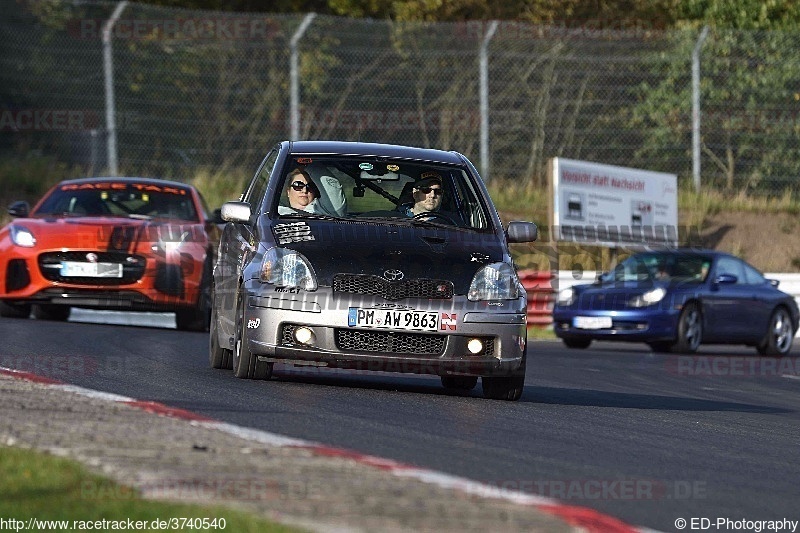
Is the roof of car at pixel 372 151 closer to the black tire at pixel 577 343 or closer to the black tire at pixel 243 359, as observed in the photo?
the black tire at pixel 243 359

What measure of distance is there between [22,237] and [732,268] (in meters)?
9.17

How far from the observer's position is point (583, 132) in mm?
26375

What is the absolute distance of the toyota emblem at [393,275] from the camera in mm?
9367

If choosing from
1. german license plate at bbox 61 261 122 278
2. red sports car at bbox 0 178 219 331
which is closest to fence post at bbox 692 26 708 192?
red sports car at bbox 0 178 219 331

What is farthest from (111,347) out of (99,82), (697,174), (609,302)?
(697,174)

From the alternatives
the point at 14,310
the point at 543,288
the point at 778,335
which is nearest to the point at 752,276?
the point at 778,335

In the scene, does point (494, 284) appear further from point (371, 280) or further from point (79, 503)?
point (79, 503)

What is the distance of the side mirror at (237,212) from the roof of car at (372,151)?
63cm

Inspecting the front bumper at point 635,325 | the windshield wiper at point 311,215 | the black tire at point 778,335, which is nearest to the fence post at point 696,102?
the black tire at point 778,335

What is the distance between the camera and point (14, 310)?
52.5ft

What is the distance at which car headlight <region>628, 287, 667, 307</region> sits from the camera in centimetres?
1927

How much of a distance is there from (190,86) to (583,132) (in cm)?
642

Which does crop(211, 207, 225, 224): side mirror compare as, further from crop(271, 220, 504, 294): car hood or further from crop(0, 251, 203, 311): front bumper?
crop(271, 220, 504, 294): car hood

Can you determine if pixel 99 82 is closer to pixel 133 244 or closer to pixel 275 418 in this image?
pixel 133 244
